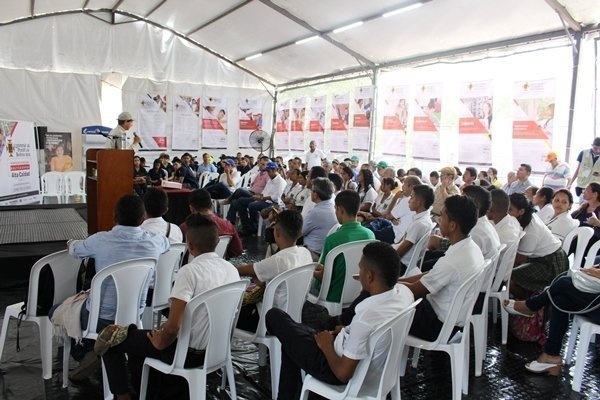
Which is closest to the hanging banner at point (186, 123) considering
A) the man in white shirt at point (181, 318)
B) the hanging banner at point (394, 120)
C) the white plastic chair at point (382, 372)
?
the hanging banner at point (394, 120)

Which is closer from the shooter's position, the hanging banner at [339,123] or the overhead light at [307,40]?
the overhead light at [307,40]

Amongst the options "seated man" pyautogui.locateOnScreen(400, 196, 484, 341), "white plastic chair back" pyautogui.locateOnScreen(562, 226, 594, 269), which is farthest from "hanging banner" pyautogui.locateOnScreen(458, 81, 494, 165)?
"seated man" pyautogui.locateOnScreen(400, 196, 484, 341)

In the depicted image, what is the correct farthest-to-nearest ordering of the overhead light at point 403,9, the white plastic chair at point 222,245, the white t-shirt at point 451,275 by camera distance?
the overhead light at point 403,9 < the white plastic chair at point 222,245 < the white t-shirt at point 451,275

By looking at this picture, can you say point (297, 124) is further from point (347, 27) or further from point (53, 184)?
point (53, 184)

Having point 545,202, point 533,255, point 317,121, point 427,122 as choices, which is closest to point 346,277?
point 533,255

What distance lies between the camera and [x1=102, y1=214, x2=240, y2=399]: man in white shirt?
1.88m

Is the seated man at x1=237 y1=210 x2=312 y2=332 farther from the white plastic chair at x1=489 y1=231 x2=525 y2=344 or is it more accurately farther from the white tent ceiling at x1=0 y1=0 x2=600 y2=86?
the white tent ceiling at x1=0 y1=0 x2=600 y2=86

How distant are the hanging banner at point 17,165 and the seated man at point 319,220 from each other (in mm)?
4325

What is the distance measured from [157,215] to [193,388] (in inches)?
53.8

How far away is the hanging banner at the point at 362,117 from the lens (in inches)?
389

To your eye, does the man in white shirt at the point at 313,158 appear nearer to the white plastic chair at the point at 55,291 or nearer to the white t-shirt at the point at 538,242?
the white t-shirt at the point at 538,242

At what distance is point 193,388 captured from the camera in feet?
6.31

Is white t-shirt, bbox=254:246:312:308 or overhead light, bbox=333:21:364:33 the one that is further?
overhead light, bbox=333:21:364:33

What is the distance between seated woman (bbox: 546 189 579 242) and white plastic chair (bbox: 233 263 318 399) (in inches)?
104
